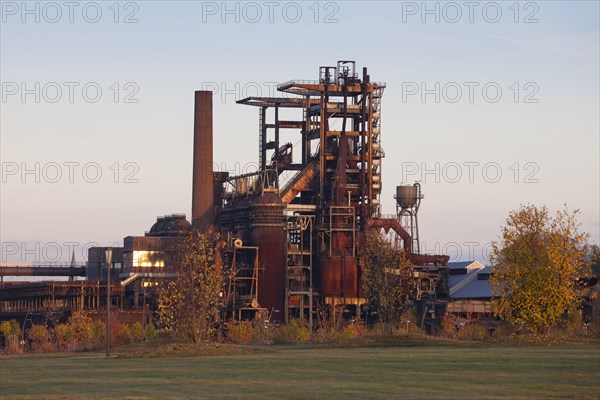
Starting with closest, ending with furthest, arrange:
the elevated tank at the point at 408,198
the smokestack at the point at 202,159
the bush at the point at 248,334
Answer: the bush at the point at 248,334 → the smokestack at the point at 202,159 → the elevated tank at the point at 408,198

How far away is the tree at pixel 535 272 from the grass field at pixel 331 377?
1707 cm

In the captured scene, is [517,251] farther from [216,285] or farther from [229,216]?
[229,216]

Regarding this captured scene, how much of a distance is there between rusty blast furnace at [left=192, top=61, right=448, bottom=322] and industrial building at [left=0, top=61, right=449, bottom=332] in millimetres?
122

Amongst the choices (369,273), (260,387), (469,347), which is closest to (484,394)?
(260,387)

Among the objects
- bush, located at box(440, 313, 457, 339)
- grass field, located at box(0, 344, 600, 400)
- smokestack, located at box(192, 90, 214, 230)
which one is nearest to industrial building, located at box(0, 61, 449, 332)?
smokestack, located at box(192, 90, 214, 230)

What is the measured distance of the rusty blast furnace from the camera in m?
115

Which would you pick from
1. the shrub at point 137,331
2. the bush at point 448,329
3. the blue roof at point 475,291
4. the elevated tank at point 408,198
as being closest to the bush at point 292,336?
the bush at point 448,329

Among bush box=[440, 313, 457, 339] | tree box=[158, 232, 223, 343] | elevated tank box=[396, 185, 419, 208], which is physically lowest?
bush box=[440, 313, 457, 339]

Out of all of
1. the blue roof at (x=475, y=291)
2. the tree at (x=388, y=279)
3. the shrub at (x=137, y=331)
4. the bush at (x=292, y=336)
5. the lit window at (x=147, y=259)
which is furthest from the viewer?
the lit window at (x=147, y=259)

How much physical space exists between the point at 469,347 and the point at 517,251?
14.1 meters

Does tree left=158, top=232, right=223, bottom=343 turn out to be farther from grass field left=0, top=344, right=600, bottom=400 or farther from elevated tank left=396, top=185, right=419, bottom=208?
elevated tank left=396, top=185, right=419, bottom=208

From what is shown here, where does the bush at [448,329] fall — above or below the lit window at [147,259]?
below

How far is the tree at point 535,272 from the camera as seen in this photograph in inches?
2404

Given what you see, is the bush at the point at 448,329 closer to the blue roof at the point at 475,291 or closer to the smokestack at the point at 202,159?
the blue roof at the point at 475,291
